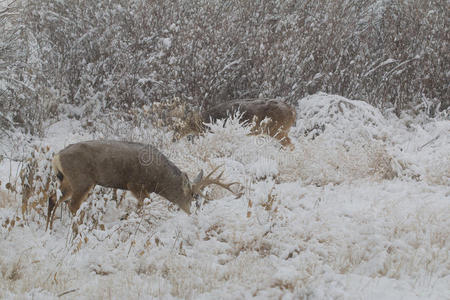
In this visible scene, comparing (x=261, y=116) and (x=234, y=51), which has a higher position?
(x=234, y=51)

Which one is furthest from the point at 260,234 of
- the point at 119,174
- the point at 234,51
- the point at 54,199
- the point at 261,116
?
the point at 234,51

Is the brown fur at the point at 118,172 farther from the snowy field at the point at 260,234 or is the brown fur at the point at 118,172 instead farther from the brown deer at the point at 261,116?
the brown deer at the point at 261,116

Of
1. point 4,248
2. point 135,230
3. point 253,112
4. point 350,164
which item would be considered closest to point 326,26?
point 253,112

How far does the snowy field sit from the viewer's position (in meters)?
3.30

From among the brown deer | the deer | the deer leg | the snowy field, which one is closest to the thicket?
the brown deer

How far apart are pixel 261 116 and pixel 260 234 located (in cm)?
354

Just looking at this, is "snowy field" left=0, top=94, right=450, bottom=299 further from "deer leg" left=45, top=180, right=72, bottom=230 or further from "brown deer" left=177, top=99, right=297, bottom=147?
"brown deer" left=177, top=99, right=297, bottom=147

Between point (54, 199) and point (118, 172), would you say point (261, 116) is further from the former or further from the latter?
point (54, 199)

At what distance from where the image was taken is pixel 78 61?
9.41m

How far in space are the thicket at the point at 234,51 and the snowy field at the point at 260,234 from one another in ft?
8.77

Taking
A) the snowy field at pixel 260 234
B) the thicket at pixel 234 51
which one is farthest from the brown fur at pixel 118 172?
the thicket at pixel 234 51

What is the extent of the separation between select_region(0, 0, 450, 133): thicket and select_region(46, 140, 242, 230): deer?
4.13 metres

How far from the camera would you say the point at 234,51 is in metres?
9.84

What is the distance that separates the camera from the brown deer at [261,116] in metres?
7.46
